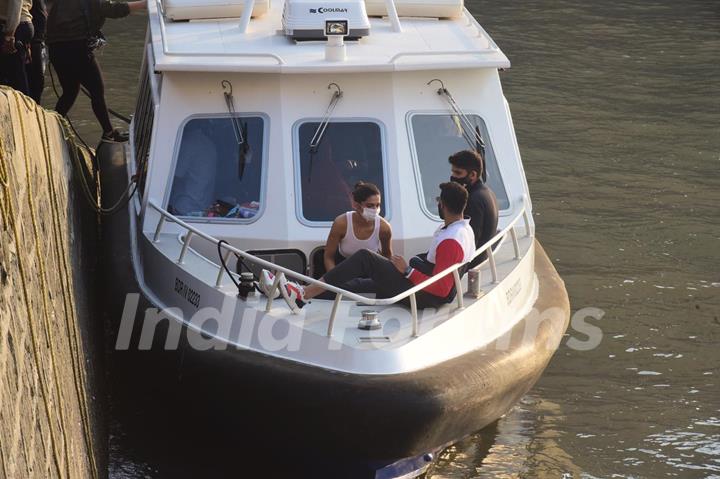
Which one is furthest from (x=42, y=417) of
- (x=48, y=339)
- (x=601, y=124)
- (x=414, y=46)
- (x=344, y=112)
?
(x=601, y=124)

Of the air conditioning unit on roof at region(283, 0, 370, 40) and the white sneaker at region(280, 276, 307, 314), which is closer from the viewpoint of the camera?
the white sneaker at region(280, 276, 307, 314)

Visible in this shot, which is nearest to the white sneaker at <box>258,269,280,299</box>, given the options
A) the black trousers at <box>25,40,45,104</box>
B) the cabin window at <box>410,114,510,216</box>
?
the cabin window at <box>410,114,510,216</box>

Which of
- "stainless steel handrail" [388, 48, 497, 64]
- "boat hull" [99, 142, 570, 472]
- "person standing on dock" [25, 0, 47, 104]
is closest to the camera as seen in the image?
"boat hull" [99, 142, 570, 472]

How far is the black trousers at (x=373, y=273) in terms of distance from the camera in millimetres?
7188

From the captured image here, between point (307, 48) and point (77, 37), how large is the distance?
3076 millimetres

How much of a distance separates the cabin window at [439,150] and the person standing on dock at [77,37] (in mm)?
3646

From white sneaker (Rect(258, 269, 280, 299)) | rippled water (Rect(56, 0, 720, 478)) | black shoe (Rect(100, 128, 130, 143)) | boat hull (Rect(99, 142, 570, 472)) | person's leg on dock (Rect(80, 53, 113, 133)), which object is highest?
white sneaker (Rect(258, 269, 280, 299))

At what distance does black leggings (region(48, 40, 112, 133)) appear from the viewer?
425 inches

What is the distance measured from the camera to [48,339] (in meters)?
5.64

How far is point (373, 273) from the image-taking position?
23.6 ft

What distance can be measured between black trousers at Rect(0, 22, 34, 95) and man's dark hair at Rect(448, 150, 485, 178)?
354cm

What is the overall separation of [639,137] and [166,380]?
377 inches

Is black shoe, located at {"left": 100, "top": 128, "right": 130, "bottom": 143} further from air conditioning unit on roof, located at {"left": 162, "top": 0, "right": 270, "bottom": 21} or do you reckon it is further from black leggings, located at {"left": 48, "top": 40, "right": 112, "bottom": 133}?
air conditioning unit on roof, located at {"left": 162, "top": 0, "right": 270, "bottom": 21}

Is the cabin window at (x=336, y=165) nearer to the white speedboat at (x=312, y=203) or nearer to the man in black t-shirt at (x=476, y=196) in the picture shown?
the white speedboat at (x=312, y=203)
